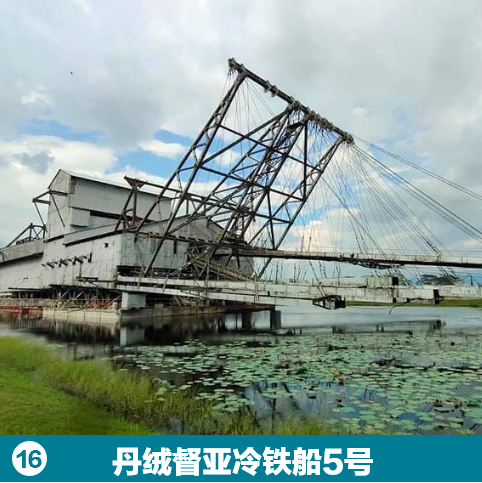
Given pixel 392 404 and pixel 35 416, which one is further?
pixel 392 404

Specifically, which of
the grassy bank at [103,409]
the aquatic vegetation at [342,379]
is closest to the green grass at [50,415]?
the grassy bank at [103,409]

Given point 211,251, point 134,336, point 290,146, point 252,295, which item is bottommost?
point 134,336

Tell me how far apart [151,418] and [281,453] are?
3822mm

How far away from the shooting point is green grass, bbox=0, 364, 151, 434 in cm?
582

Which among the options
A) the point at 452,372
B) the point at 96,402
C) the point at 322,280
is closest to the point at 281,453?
the point at 96,402

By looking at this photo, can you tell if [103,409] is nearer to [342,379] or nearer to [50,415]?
[50,415]

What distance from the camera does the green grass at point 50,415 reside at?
582 cm

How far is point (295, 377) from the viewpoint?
34.3 ft

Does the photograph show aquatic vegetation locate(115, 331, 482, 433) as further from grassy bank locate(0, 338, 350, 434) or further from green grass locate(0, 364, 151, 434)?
green grass locate(0, 364, 151, 434)

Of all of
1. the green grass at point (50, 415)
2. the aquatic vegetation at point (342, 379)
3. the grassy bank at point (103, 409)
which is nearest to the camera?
the green grass at point (50, 415)

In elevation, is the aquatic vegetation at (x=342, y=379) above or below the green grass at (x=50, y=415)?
below

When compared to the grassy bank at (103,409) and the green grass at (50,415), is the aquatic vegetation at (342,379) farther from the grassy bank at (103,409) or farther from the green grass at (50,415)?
the green grass at (50,415)

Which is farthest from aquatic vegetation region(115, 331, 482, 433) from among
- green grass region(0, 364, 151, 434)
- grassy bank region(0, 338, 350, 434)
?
green grass region(0, 364, 151, 434)

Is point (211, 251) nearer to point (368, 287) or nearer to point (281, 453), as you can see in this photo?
point (368, 287)
